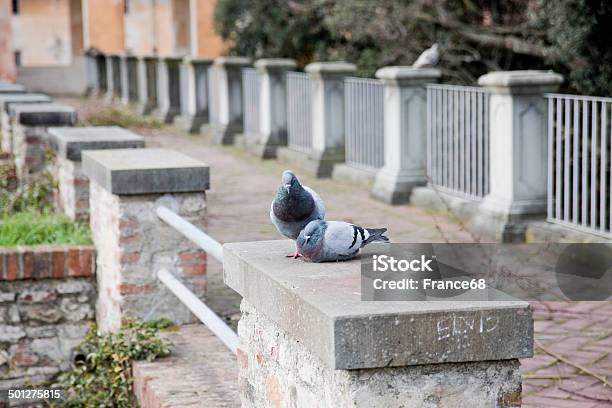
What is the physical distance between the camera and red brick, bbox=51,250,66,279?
6.66 m

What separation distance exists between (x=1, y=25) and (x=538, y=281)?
24793 mm

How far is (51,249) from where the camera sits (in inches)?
264

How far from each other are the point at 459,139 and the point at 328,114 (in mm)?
3127

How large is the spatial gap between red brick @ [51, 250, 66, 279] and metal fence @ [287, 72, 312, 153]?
26.1 feet

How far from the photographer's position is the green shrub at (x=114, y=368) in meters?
5.43

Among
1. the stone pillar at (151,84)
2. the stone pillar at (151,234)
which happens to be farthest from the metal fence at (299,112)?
the stone pillar at (151,234)

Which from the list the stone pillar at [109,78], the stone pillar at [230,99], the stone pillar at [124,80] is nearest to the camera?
the stone pillar at [230,99]

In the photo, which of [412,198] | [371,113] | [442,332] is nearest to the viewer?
[442,332]

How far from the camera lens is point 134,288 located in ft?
19.4

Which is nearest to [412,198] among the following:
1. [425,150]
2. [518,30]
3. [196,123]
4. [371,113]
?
[425,150]

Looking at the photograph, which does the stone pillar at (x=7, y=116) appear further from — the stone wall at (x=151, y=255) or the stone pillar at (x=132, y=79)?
the stone pillar at (x=132, y=79)

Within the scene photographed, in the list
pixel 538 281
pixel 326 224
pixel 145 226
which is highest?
pixel 326 224

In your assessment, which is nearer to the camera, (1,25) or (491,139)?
(491,139)

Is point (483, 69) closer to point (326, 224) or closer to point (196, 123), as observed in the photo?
point (196, 123)
